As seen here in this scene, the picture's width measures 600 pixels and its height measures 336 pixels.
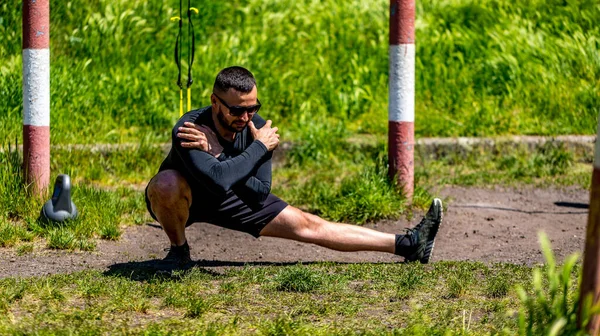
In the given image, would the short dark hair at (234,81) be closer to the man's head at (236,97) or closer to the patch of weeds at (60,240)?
the man's head at (236,97)

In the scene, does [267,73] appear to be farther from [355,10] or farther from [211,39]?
[355,10]

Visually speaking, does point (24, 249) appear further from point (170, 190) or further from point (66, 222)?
point (170, 190)

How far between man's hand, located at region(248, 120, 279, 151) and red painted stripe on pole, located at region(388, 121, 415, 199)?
6.01 ft

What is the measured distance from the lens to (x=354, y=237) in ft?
19.7

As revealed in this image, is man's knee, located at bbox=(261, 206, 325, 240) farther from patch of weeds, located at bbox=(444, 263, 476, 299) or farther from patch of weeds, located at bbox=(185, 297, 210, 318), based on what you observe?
patch of weeds, located at bbox=(185, 297, 210, 318)

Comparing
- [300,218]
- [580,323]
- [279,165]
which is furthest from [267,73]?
[580,323]

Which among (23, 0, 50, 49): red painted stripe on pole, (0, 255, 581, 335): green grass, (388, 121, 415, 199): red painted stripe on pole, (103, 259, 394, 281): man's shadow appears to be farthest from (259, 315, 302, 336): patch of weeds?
(23, 0, 50, 49): red painted stripe on pole

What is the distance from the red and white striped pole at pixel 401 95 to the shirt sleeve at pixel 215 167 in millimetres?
2055

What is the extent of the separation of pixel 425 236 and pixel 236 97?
146cm

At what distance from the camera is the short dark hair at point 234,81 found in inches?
213

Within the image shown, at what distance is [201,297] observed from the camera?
4.91 meters

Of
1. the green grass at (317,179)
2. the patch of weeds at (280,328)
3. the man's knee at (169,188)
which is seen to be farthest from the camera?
the green grass at (317,179)

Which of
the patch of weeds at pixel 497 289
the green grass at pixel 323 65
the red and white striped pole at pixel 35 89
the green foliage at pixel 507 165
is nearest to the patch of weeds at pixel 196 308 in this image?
the patch of weeds at pixel 497 289

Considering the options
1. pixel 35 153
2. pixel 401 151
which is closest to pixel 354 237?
pixel 401 151
